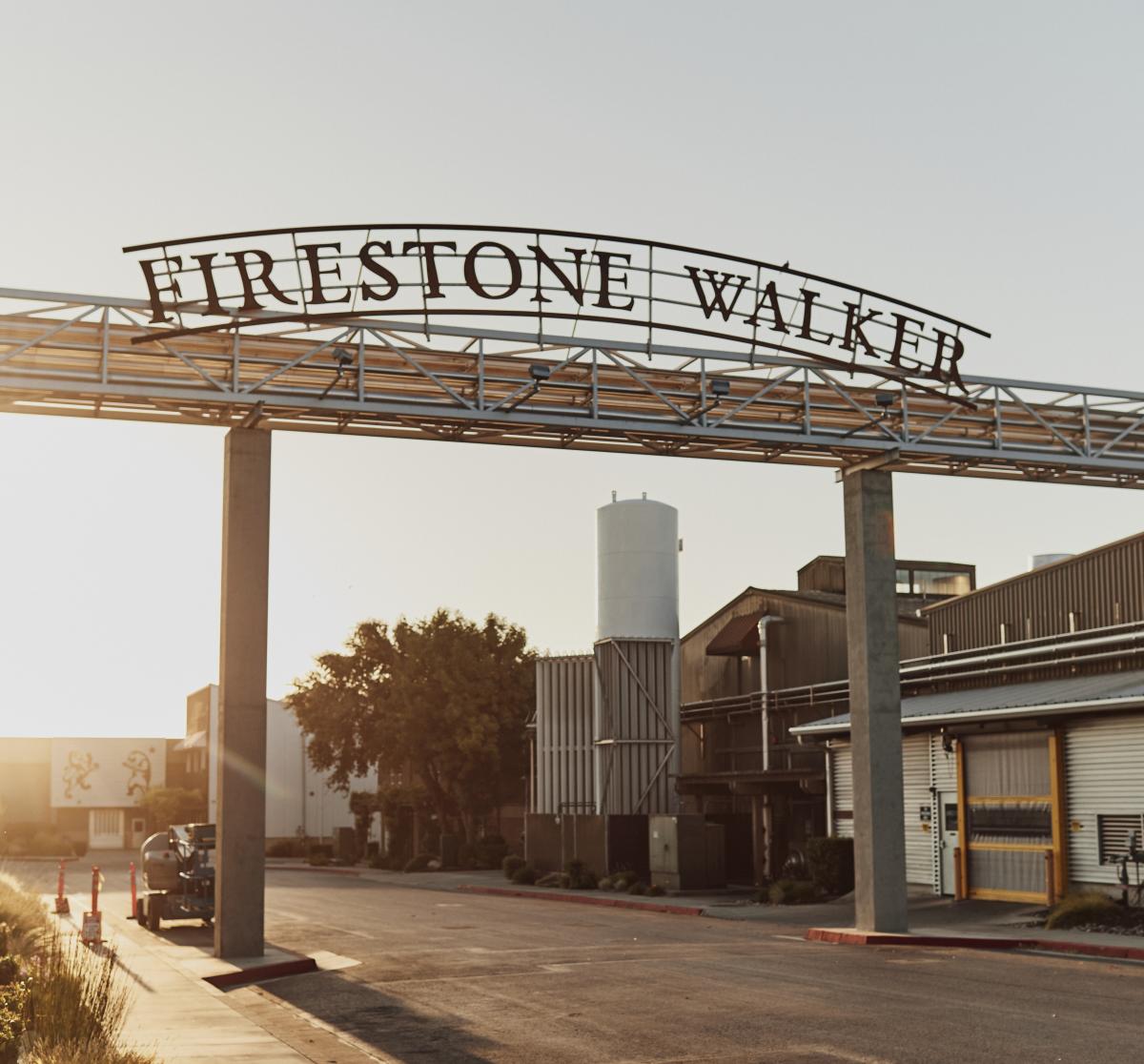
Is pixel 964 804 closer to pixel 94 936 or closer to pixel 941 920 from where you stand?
pixel 941 920

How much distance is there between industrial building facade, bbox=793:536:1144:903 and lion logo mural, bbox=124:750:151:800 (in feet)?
222

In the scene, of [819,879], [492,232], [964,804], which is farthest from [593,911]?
[492,232]

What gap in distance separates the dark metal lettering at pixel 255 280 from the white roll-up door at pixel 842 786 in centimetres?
2085

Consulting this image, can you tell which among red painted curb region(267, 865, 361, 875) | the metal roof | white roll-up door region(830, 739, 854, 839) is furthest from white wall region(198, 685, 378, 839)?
the metal roof

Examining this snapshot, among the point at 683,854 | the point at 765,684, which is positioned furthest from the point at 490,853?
the point at 683,854

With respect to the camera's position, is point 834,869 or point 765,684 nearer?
point 834,869

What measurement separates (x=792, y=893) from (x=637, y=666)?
39.0ft

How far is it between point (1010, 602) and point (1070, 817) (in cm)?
723

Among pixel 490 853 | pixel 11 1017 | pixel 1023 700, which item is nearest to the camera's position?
pixel 11 1017

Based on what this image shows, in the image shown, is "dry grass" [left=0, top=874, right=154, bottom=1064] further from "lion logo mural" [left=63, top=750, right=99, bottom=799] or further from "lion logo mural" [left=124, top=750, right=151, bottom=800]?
"lion logo mural" [left=124, top=750, right=151, bottom=800]

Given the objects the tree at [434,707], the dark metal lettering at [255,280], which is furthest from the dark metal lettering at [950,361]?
the tree at [434,707]

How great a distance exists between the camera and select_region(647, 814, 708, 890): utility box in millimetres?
39719

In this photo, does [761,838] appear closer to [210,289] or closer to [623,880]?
[623,880]

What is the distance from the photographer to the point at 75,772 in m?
94.3
